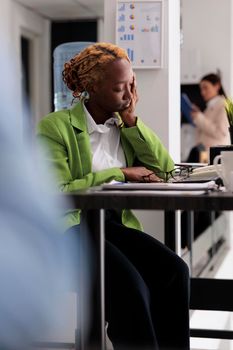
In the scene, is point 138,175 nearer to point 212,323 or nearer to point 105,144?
point 105,144

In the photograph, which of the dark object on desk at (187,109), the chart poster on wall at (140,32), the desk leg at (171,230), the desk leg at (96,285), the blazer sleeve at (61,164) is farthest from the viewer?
the dark object on desk at (187,109)

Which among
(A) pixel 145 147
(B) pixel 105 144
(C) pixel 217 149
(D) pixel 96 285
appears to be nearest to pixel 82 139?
(B) pixel 105 144

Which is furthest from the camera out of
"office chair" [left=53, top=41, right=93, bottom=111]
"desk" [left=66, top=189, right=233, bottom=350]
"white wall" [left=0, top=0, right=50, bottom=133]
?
"white wall" [left=0, top=0, right=50, bottom=133]

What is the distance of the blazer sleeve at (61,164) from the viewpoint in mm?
2070

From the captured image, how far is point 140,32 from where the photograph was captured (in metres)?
3.42

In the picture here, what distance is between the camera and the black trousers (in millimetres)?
1919

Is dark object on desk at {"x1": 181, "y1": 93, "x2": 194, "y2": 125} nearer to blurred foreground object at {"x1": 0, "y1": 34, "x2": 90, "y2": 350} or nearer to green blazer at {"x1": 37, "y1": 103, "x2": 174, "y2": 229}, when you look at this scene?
green blazer at {"x1": 37, "y1": 103, "x2": 174, "y2": 229}

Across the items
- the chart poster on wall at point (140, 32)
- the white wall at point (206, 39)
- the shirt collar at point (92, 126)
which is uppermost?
the white wall at point (206, 39)

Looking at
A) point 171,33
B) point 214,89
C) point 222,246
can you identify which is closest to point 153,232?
point 171,33

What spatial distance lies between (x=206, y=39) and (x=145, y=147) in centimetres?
574

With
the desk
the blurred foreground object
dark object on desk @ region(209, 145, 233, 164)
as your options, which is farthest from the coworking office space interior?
the desk

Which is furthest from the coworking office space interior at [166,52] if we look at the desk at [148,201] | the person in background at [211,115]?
the desk at [148,201]

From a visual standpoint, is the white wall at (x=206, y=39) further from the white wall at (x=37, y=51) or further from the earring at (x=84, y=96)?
the earring at (x=84, y=96)

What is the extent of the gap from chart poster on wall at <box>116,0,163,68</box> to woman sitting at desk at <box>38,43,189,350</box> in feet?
3.12
